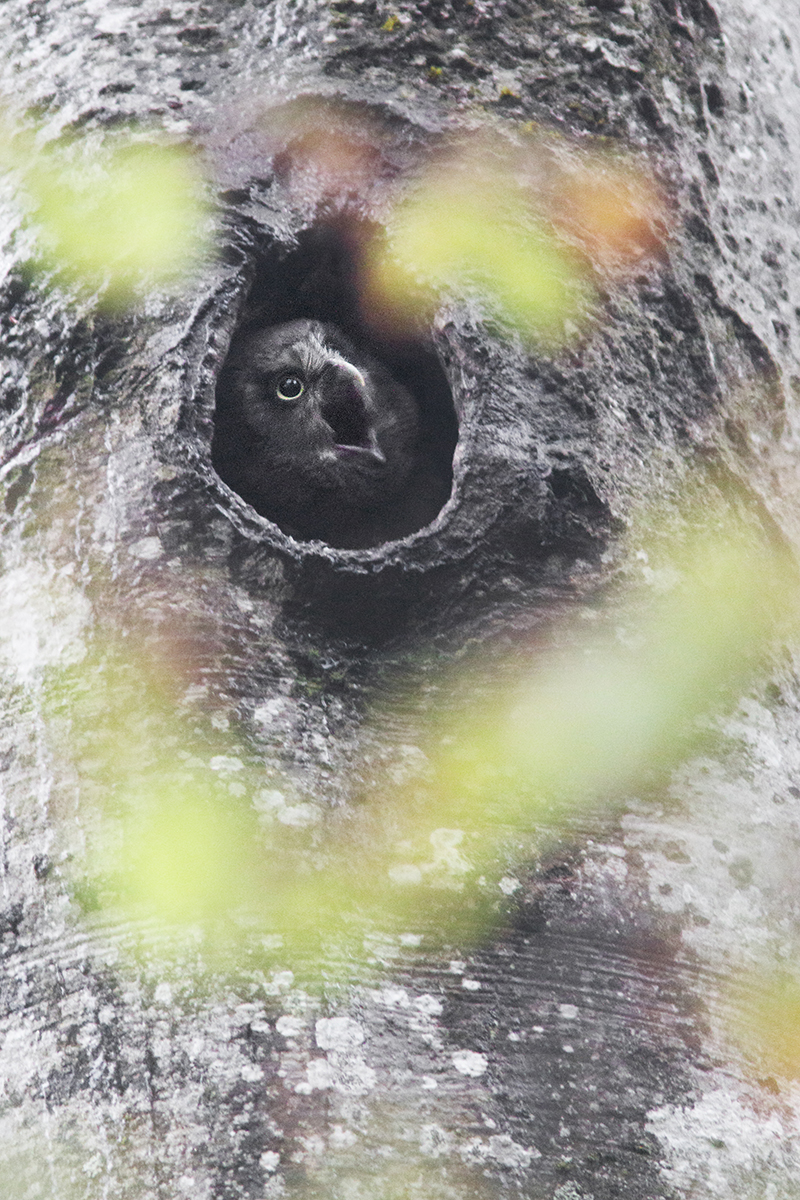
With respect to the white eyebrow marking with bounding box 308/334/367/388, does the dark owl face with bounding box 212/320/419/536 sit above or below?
below

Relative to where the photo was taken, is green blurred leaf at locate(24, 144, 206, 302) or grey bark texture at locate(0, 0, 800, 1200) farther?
green blurred leaf at locate(24, 144, 206, 302)

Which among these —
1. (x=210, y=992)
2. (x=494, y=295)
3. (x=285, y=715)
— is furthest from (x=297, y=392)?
(x=210, y=992)

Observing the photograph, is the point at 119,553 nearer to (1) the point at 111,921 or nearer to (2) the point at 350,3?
(1) the point at 111,921

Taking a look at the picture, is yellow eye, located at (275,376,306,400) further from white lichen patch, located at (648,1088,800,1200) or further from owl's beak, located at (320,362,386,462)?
white lichen patch, located at (648,1088,800,1200)

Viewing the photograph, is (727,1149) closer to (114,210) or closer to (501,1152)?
(501,1152)

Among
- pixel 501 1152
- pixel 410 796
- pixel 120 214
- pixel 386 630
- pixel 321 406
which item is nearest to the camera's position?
pixel 501 1152

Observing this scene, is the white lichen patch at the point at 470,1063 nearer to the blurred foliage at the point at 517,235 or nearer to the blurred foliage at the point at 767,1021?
the blurred foliage at the point at 767,1021

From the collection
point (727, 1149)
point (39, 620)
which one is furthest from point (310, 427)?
point (727, 1149)

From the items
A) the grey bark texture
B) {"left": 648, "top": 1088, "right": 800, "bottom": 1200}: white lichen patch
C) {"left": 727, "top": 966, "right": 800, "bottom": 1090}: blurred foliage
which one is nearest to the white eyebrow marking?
the grey bark texture
